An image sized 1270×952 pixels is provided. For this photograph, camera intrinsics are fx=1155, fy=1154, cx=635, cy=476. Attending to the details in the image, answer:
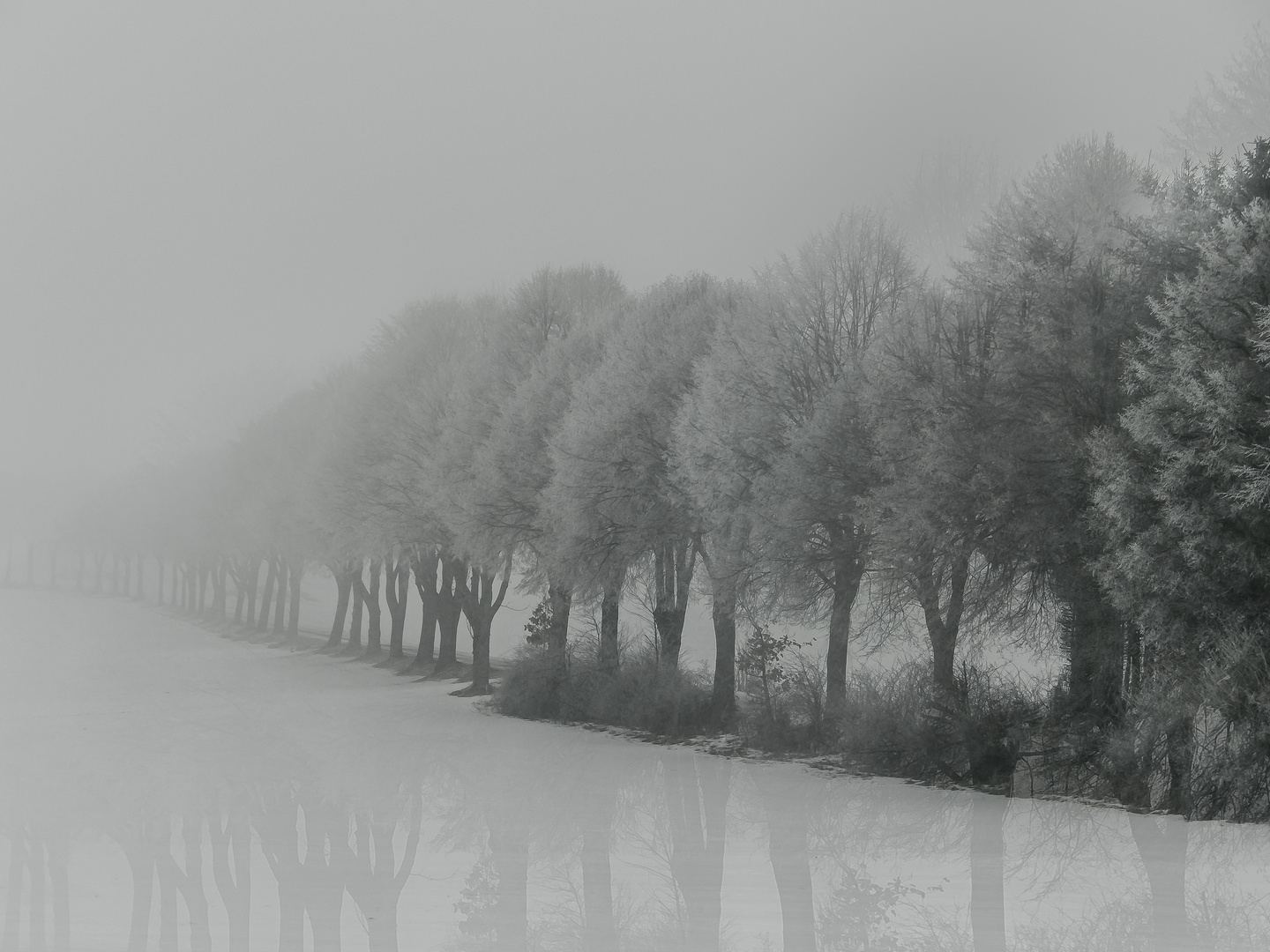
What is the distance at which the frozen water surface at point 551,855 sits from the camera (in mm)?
11078

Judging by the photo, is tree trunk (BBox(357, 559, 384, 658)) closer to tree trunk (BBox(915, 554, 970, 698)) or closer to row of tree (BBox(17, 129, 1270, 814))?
row of tree (BBox(17, 129, 1270, 814))

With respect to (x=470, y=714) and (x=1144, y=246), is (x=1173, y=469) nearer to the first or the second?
(x=1144, y=246)

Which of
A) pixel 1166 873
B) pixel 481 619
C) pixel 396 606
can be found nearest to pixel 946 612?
pixel 1166 873

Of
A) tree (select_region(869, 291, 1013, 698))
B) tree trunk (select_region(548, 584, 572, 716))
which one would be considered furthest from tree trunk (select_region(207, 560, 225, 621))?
tree (select_region(869, 291, 1013, 698))

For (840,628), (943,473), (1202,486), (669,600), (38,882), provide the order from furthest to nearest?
(669,600), (840,628), (943,473), (1202,486), (38,882)

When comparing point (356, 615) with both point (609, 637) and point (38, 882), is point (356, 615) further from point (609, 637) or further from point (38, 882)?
point (38, 882)

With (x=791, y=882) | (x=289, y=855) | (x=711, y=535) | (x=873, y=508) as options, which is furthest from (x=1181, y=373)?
(x=289, y=855)

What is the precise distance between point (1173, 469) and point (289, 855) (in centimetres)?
1385

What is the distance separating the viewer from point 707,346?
32188 millimetres

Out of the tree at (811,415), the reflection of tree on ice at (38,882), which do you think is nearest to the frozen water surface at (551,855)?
the reflection of tree on ice at (38,882)

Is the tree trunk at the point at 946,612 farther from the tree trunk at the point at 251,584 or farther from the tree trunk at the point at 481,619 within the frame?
the tree trunk at the point at 251,584

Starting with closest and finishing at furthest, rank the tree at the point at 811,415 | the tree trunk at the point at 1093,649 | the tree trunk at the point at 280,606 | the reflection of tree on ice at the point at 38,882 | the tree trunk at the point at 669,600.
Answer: the reflection of tree on ice at the point at 38,882, the tree trunk at the point at 1093,649, the tree at the point at 811,415, the tree trunk at the point at 669,600, the tree trunk at the point at 280,606

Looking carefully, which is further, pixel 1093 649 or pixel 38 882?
pixel 1093 649

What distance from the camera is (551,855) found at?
14.8m
